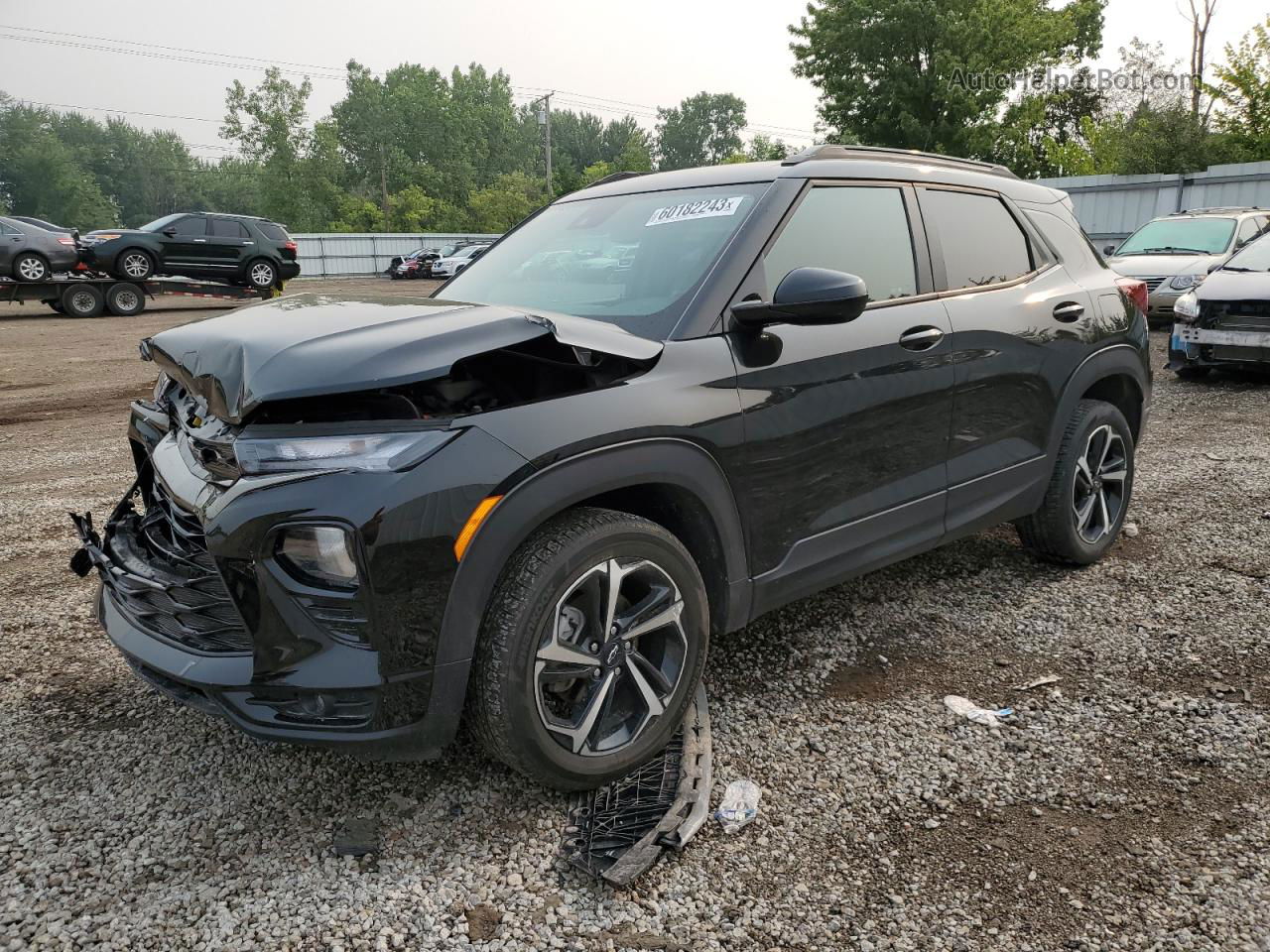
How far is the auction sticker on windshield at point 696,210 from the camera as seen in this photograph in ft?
10.2

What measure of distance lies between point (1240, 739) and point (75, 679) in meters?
3.97

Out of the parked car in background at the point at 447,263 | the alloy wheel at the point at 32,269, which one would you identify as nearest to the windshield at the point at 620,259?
the alloy wheel at the point at 32,269

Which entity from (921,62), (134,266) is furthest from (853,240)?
(921,62)

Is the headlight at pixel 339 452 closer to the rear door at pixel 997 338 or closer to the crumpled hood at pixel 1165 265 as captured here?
the rear door at pixel 997 338

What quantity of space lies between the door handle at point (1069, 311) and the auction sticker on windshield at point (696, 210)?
1.64m

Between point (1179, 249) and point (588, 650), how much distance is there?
44.3 ft

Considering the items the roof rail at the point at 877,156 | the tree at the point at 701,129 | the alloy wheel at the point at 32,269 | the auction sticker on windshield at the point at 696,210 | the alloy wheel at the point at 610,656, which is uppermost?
the tree at the point at 701,129

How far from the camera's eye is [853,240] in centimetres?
324

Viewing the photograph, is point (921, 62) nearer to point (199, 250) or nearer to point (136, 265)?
point (199, 250)

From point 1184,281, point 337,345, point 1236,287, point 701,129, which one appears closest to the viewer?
point 337,345

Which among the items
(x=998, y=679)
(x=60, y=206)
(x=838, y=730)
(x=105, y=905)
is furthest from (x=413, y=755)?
(x=60, y=206)

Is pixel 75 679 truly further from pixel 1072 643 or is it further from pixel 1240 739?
pixel 1240 739

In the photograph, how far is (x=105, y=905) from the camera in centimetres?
220

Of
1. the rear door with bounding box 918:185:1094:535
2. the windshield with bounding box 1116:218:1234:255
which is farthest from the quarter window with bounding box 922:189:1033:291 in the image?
the windshield with bounding box 1116:218:1234:255
